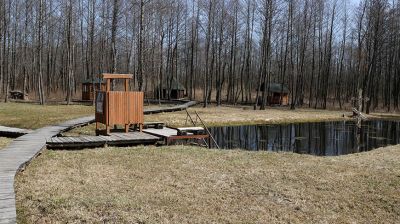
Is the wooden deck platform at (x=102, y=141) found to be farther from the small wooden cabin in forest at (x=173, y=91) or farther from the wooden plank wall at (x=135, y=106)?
the small wooden cabin in forest at (x=173, y=91)

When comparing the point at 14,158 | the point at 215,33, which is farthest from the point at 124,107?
the point at 215,33

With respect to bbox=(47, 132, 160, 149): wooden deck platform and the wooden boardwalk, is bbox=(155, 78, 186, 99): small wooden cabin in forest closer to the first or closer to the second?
the wooden boardwalk

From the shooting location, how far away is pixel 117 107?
48.2 ft

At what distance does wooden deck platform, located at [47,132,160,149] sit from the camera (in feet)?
41.7

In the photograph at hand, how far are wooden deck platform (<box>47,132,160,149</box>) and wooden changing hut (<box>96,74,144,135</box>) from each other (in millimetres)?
→ 571

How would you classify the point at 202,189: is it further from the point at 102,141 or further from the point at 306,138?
the point at 306,138

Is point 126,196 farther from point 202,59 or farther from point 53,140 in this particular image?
point 202,59

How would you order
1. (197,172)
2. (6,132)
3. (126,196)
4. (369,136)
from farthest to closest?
(369,136) < (6,132) < (197,172) < (126,196)

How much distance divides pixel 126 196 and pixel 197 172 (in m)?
2.62

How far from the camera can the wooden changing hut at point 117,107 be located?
14484mm

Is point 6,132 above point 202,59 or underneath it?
underneath

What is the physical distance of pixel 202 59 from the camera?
7156 centimetres

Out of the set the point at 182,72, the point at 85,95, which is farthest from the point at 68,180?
the point at 182,72

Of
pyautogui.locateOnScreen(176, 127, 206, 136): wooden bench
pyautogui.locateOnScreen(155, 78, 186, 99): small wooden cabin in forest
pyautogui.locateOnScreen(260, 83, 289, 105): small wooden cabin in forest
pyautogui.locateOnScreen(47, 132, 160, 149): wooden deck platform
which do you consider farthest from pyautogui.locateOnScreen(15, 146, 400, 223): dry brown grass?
pyautogui.locateOnScreen(155, 78, 186, 99): small wooden cabin in forest
